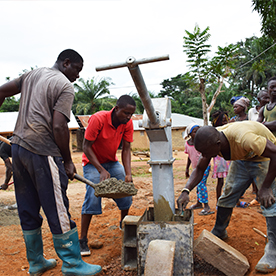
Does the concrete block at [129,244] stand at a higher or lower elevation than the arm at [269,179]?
lower

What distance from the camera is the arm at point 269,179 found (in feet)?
7.55

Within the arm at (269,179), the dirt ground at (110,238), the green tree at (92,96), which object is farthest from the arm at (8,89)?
the green tree at (92,96)

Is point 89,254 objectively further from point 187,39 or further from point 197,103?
point 197,103

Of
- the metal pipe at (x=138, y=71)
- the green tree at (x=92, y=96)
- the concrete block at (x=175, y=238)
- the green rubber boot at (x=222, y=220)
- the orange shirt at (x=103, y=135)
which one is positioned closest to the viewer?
the metal pipe at (x=138, y=71)

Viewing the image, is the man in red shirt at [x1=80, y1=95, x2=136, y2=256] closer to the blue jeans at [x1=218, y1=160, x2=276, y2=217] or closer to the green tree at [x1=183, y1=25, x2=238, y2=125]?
the blue jeans at [x1=218, y1=160, x2=276, y2=217]

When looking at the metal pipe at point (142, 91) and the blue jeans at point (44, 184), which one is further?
the blue jeans at point (44, 184)

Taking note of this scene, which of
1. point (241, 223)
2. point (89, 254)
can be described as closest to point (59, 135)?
point (89, 254)

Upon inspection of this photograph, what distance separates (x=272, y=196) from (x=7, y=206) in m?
4.44

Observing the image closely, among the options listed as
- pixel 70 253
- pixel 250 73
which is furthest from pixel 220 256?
pixel 250 73

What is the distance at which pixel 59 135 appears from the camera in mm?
2150

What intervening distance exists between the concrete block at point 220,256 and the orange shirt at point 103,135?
55.8 inches

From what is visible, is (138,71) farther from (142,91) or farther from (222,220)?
(222,220)

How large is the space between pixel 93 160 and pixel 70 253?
104 centimetres

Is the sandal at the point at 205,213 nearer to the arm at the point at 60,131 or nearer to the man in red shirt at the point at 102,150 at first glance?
the man in red shirt at the point at 102,150
